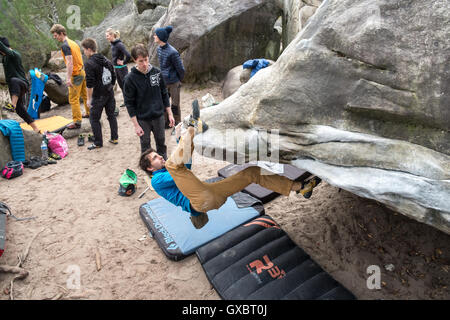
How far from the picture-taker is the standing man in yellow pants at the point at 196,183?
293cm

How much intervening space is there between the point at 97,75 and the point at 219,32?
436 centimetres

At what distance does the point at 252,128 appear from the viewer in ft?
A: 8.88

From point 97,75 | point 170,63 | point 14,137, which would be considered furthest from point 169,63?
point 14,137

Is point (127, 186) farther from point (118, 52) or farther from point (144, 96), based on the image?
point (118, 52)

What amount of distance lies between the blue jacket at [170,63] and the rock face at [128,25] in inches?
274

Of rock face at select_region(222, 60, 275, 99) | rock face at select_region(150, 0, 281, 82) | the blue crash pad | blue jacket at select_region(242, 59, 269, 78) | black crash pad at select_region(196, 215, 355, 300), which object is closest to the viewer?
black crash pad at select_region(196, 215, 355, 300)

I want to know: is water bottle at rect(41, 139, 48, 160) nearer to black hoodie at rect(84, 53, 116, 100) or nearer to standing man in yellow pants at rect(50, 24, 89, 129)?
standing man in yellow pants at rect(50, 24, 89, 129)

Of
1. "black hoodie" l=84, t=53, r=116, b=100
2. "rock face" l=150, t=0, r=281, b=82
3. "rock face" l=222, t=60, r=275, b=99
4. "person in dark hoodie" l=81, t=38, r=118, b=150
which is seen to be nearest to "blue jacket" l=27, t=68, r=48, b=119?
"person in dark hoodie" l=81, t=38, r=118, b=150

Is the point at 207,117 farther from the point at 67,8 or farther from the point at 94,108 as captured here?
the point at 67,8

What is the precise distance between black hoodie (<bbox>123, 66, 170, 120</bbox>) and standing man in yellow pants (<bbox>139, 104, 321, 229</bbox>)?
4.75 ft

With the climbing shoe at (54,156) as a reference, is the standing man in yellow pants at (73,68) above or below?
above

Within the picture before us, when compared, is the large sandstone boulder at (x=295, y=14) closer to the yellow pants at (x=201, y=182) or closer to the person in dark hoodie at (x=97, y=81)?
the person in dark hoodie at (x=97, y=81)

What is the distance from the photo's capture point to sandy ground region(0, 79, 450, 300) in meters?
3.32

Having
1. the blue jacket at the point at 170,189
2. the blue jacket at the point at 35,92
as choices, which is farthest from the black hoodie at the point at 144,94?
the blue jacket at the point at 35,92
